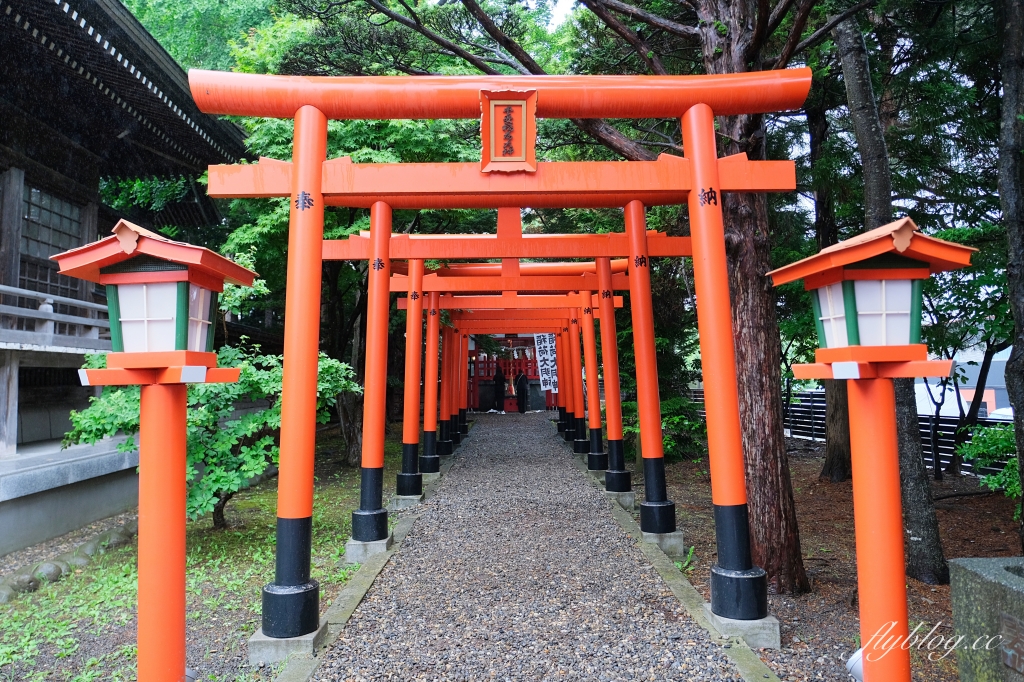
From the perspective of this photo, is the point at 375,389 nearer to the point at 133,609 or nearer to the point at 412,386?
the point at 412,386

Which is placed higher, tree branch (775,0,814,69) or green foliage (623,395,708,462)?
tree branch (775,0,814,69)

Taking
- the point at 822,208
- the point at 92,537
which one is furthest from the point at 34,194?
the point at 822,208

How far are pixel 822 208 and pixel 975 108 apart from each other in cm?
210

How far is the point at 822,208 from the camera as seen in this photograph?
9094mm

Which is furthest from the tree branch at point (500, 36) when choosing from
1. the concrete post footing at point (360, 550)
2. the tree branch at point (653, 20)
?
the concrete post footing at point (360, 550)

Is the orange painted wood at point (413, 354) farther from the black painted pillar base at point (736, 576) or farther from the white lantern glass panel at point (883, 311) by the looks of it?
the white lantern glass panel at point (883, 311)

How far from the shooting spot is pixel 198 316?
3102 mm

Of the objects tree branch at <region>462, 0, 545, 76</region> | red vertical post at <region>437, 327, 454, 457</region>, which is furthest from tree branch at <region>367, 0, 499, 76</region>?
red vertical post at <region>437, 327, 454, 457</region>

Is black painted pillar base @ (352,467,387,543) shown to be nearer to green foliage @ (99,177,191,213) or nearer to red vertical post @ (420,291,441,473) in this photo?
red vertical post @ (420,291,441,473)

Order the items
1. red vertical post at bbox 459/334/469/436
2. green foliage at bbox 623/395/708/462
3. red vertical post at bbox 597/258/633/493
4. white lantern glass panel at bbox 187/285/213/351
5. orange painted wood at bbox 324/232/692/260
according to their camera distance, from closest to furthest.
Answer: white lantern glass panel at bbox 187/285/213/351 < orange painted wood at bbox 324/232/692/260 < red vertical post at bbox 597/258/633/493 < green foliage at bbox 623/395/708/462 < red vertical post at bbox 459/334/469/436

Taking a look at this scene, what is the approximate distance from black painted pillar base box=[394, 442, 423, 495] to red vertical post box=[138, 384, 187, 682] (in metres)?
5.31

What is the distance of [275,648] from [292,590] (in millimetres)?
331

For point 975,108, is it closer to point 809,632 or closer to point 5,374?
point 809,632

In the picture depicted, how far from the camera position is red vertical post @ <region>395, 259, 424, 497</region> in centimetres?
798
